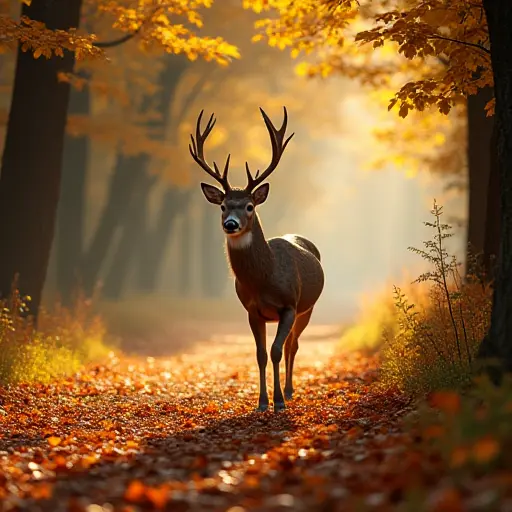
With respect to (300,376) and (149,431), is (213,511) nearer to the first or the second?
(149,431)

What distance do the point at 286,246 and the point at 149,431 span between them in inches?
126

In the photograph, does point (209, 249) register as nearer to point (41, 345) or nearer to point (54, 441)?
point (41, 345)

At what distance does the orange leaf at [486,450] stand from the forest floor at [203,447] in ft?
1.04

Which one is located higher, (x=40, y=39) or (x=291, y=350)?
(x=40, y=39)

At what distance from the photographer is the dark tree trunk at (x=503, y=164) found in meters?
6.67

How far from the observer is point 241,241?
9.08 meters

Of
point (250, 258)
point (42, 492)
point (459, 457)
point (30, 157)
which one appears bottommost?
point (42, 492)

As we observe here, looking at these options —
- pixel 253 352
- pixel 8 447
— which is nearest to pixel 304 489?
pixel 8 447

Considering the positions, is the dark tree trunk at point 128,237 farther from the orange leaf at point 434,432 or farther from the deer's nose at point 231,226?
the orange leaf at point 434,432

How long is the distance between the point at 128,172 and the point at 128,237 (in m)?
5.94

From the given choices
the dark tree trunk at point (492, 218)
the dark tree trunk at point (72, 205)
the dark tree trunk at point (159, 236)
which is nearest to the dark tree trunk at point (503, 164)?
the dark tree trunk at point (492, 218)

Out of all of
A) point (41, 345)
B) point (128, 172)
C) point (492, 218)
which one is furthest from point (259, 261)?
point (128, 172)

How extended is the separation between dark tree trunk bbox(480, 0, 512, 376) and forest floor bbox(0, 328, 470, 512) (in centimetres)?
111

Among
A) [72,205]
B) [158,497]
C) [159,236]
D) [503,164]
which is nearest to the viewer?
[158,497]
